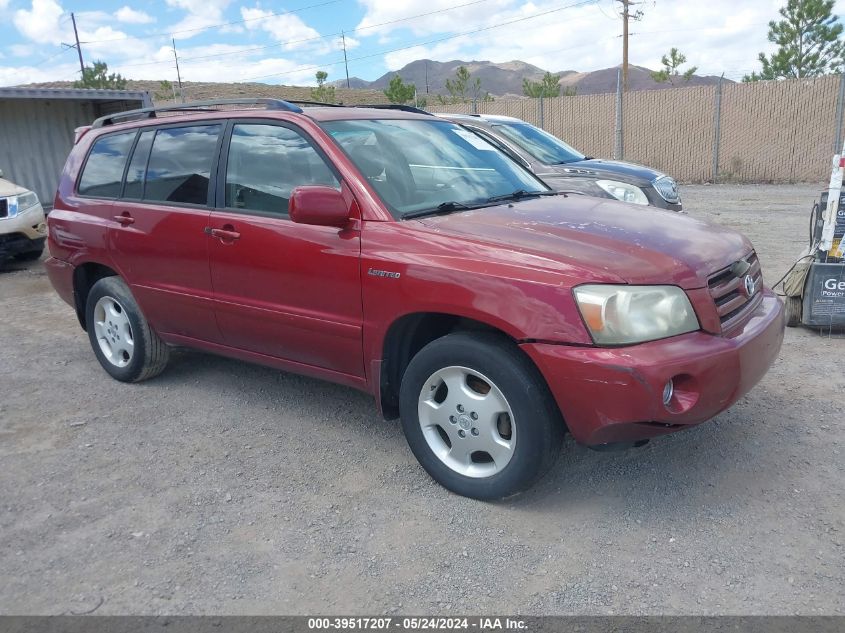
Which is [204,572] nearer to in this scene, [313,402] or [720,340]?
[313,402]

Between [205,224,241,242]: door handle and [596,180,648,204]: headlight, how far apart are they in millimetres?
4713

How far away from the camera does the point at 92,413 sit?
4.54 m

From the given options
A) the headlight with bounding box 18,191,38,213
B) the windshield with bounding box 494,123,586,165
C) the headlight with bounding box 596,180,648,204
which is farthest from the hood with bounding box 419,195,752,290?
the headlight with bounding box 18,191,38,213

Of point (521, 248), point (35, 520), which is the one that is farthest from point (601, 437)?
point (35, 520)

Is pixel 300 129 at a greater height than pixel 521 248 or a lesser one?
greater

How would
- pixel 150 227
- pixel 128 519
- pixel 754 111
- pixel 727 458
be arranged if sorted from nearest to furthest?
1. pixel 128 519
2. pixel 727 458
3. pixel 150 227
4. pixel 754 111

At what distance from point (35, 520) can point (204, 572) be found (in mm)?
1029

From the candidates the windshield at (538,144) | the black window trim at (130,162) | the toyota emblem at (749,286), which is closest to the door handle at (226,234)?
the black window trim at (130,162)

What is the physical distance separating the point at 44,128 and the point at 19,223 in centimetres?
571

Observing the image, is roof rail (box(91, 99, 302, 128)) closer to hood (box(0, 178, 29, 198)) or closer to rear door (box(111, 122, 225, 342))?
rear door (box(111, 122, 225, 342))

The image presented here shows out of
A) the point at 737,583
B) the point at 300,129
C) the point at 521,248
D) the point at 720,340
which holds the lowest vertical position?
the point at 737,583

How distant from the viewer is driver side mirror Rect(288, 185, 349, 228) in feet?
10.8

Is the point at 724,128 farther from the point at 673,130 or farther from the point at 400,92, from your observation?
the point at 400,92

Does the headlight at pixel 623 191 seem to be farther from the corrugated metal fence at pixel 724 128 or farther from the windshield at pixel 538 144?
the corrugated metal fence at pixel 724 128
